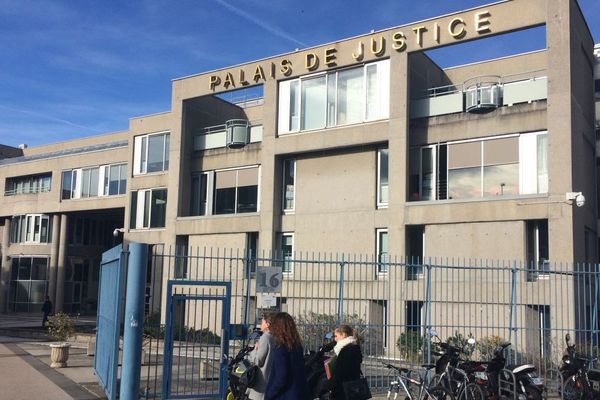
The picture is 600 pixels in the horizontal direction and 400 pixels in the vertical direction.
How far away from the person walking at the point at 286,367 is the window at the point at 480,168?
1629 centimetres

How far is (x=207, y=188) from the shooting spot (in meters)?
29.4

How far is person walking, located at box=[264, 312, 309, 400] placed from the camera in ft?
19.3

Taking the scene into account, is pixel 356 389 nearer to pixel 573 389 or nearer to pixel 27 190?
pixel 573 389

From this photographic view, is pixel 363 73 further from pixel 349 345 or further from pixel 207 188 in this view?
pixel 349 345

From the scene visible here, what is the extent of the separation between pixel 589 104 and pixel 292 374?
20.8m

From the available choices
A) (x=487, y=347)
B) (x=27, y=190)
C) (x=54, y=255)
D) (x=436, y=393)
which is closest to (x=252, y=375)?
(x=436, y=393)

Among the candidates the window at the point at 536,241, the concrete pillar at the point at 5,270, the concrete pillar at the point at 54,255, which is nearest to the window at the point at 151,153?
the concrete pillar at the point at 54,255

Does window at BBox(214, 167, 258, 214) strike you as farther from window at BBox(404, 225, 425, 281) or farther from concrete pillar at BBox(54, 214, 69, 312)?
concrete pillar at BBox(54, 214, 69, 312)

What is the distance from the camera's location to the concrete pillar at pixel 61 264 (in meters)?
42.0

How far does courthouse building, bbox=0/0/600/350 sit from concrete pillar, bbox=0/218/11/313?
16.5m

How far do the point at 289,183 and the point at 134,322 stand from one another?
16602mm

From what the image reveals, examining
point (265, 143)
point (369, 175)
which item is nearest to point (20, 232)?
point (265, 143)

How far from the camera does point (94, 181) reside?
39.6 m

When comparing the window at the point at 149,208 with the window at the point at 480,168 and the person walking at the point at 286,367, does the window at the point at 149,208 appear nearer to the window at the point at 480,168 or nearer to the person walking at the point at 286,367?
the window at the point at 480,168
